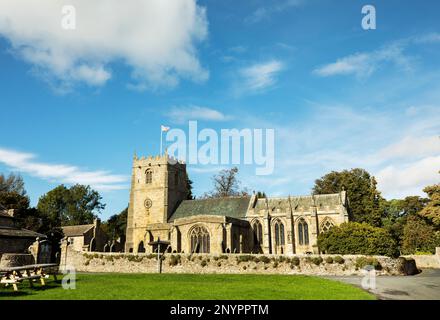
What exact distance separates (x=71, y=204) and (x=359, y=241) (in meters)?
57.7

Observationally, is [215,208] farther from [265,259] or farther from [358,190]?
[265,259]

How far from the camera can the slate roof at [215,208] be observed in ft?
165

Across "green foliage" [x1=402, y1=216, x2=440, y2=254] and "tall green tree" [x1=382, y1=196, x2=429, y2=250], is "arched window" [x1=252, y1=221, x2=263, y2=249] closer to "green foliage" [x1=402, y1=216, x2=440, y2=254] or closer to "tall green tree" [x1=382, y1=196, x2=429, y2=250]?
"green foliage" [x1=402, y1=216, x2=440, y2=254]

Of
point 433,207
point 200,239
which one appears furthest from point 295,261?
point 433,207

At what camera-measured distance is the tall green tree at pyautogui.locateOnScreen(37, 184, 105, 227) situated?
70.1 m

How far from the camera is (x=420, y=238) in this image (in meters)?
47.2

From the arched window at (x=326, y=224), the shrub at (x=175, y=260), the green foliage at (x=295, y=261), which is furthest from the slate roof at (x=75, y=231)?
the green foliage at (x=295, y=261)

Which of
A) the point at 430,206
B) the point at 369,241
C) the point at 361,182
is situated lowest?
the point at 369,241

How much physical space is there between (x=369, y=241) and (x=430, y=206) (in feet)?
48.1

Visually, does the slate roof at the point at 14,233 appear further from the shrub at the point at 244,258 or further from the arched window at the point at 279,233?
the arched window at the point at 279,233

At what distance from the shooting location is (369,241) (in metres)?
31.3
